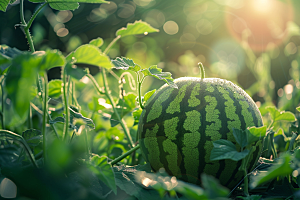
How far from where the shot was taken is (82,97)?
2119 millimetres

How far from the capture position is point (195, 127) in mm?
882

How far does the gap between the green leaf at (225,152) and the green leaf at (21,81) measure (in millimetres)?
504

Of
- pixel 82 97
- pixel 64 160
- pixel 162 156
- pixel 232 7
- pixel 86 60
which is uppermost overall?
pixel 232 7

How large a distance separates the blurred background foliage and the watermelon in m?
0.70

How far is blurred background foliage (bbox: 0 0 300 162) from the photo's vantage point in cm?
247

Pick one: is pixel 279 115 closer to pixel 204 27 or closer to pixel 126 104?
pixel 126 104

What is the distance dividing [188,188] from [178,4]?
4.36 meters

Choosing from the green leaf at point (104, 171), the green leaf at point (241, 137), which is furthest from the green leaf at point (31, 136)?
the green leaf at point (241, 137)

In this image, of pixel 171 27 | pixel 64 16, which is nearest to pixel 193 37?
pixel 171 27

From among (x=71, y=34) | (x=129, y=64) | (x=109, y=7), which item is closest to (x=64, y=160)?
(x=129, y=64)

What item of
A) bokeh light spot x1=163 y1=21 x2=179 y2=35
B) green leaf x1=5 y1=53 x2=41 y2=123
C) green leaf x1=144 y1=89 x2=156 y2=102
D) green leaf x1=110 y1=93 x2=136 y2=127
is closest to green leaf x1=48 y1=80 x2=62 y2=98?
green leaf x1=110 y1=93 x2=136 y2=127

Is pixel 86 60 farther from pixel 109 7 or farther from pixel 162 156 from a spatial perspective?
pixel 109 7

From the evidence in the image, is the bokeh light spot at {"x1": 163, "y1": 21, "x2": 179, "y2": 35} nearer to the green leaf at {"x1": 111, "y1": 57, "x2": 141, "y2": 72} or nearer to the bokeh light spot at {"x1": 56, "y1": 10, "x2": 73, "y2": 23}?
the bokeh light spot at {"x1": 56, "y1": 10, "x2": 73, "y2": 23}

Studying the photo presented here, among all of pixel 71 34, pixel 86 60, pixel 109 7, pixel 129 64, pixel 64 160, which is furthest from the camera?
pixel 109 7
